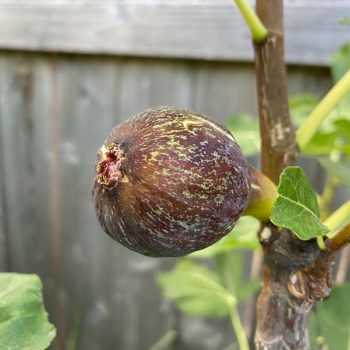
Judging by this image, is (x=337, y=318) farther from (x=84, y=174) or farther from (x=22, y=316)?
(x=84, y=174)

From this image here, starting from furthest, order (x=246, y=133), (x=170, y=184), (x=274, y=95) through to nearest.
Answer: (x=246, y=133), (x=274, y=95), (x=170, y=184)

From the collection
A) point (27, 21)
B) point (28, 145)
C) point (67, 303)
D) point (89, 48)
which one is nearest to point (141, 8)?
point (89, 48)

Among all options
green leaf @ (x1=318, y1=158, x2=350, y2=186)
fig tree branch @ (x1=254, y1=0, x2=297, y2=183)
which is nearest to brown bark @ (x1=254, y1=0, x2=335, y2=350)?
fig tree branch @ (x1=254, y1=0, x2=297, y2=183)

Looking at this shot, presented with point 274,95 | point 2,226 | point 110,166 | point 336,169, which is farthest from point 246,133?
point 2,226

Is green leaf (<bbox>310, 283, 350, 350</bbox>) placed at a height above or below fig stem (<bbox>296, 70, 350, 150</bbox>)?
below

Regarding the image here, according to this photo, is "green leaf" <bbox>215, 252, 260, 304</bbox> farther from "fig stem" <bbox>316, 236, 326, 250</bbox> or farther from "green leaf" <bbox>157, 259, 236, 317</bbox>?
"fig stem" <bbox>316, 236, 326, 250</bbox>

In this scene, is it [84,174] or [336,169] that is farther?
[84,174]

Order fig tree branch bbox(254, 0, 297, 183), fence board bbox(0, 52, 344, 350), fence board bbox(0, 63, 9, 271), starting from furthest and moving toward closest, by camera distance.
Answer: fence board bbox(0, 63, 9, 271)
fence board bbox(0, 52, 344, 350)
fig tree branch bbox(254, 0, 297, 183)
